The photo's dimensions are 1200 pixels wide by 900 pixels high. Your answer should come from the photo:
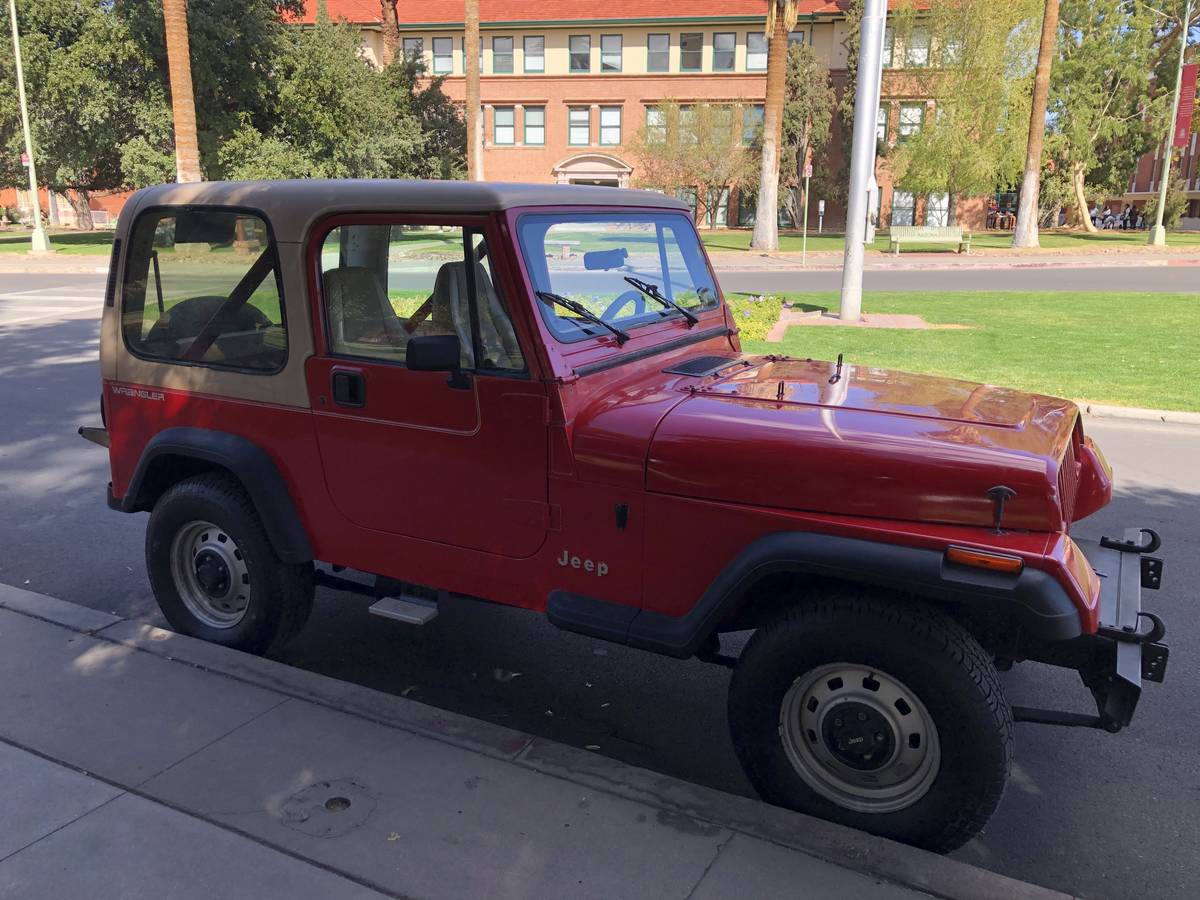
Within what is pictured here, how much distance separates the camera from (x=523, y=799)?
10.1ft

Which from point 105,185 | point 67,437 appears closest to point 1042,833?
point 67,437

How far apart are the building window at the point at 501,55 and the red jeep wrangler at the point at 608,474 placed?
5013 centimetres

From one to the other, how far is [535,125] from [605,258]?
50.0 m

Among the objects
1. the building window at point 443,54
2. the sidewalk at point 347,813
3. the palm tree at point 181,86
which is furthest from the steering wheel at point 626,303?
the building window at point 443,54

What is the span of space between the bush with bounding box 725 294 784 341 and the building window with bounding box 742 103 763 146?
1401 inches

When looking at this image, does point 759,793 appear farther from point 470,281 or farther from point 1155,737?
point 470,281

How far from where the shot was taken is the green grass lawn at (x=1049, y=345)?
9.88 metres

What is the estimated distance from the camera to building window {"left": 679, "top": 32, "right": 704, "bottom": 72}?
4906 cm

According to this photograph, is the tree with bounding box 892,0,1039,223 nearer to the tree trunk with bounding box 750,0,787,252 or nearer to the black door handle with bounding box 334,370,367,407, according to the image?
the tree trunk with bounding box 750,0,787,252

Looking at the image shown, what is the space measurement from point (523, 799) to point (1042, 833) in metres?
1.74

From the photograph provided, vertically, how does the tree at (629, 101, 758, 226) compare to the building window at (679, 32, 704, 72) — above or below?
below

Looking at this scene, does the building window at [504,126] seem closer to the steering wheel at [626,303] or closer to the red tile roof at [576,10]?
the red tile roof at [576,10]

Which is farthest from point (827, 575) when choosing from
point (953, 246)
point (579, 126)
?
point (579, 126)

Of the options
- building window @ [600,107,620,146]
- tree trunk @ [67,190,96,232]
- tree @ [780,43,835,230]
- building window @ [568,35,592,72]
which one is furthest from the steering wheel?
tree trunk @ [67,190,96,232]
